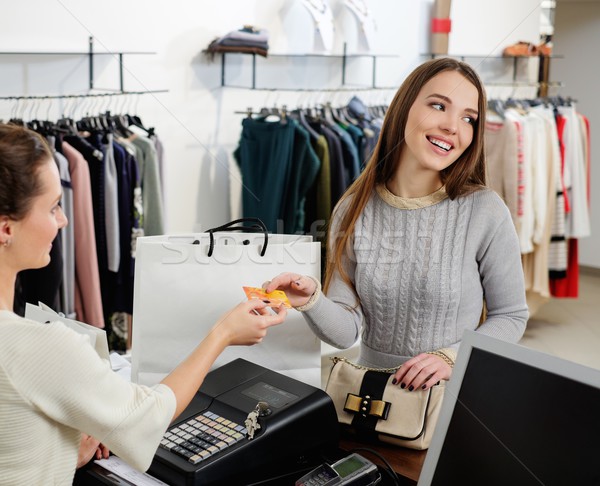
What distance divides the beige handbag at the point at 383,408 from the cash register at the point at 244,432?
0.09 metres

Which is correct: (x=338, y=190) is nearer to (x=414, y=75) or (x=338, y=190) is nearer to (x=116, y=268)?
(x=116, y=268)

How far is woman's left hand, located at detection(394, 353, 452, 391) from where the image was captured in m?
1.37

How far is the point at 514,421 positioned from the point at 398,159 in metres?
0.92

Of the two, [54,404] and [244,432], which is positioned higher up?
[54,404]

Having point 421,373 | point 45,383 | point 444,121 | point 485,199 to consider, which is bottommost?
point 421,373

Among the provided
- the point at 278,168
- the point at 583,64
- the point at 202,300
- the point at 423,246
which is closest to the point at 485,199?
the point at 423,246

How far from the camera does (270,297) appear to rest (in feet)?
4.59

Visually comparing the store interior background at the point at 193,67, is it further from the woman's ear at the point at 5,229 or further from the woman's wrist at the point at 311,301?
the woman's ear at the point at 5,229

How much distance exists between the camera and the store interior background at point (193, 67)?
10.1ft

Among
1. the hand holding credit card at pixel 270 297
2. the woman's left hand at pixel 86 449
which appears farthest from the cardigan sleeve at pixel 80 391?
the hand holding credit card at pixel 270 297

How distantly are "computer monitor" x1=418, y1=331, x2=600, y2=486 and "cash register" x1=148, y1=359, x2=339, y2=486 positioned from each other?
0.28 metres

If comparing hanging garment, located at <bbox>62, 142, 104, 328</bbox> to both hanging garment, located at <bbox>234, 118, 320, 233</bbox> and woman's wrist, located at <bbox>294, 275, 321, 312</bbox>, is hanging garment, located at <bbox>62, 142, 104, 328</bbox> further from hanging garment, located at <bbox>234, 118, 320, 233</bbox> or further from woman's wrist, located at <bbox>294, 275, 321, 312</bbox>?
woman's wrist, located at <bbox>294, 275, 321, 312</bbox>

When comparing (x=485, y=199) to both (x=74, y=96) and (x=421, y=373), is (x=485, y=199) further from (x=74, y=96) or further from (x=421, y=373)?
(x=74, y=96)

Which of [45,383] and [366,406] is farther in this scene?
[366,406]
